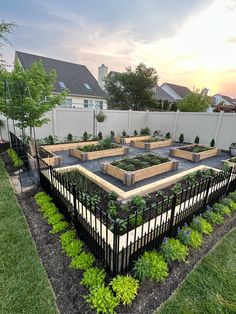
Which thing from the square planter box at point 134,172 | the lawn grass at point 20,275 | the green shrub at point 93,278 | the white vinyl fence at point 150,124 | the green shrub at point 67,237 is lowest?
the lawn grass at point 20,275

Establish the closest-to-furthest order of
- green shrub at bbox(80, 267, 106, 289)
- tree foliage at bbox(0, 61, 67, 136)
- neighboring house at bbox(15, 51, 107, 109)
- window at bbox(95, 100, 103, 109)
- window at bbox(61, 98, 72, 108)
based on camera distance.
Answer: green shrub at bbox(80, 267, 106, 289)
tree foliage at bbox(0, 61, 67, 136)
window at bbox(61, 98, 72, 108)
neighboring house at bbox(15, 51, 107, 109)
window at bbox(95, 100, 103, 109)

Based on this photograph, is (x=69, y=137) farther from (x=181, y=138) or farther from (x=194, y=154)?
(x=181, y=138)

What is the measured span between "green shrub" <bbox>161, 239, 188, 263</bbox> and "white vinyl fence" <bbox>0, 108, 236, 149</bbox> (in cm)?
879

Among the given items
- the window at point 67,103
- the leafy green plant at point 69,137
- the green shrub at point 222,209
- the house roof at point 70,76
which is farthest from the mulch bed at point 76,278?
the house roof at point 70,76

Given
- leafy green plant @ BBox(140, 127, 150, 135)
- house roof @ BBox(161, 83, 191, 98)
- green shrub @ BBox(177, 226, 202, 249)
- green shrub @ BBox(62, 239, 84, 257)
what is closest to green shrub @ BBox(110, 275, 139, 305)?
green shrub @ BBox(62, 239, 84, 257)

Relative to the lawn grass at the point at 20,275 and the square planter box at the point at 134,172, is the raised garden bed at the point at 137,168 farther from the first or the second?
the lawn grass at the point at 20,275

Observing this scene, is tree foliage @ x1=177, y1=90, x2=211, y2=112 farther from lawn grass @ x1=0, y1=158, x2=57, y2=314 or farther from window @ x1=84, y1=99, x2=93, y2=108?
lawn grass @ x1=0, y1=158, x2=57, y2=314

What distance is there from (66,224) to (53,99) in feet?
18.7

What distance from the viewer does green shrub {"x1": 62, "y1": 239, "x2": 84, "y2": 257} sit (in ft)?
8.35

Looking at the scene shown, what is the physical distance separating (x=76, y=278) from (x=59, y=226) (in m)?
1.10

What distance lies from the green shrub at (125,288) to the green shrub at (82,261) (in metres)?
0.47

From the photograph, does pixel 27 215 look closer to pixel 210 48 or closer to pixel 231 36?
pixel 231 36

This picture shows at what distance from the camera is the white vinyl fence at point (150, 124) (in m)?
9.47

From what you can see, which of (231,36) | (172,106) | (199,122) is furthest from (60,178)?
(172,106)
